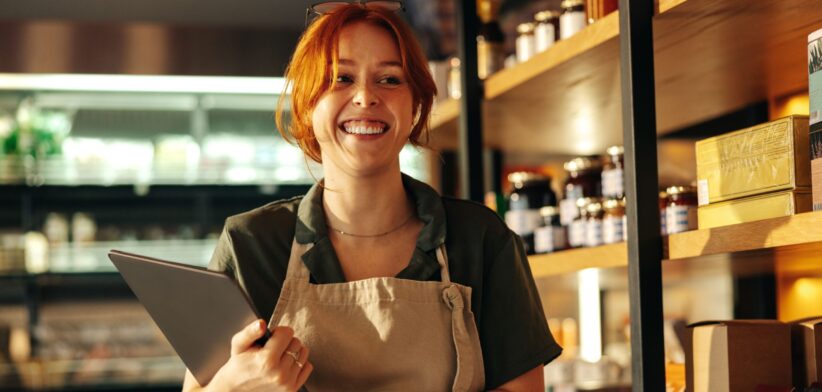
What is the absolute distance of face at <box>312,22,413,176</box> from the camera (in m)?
1.51

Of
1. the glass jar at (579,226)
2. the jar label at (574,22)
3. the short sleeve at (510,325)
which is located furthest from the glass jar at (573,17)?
the short sleeve at (510,325)

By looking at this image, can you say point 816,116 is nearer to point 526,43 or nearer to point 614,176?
point 614,176

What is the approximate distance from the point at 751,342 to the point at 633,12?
1.85 ft

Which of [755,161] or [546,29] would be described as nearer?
[755,161]

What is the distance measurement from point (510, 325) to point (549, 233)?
78 centimetres

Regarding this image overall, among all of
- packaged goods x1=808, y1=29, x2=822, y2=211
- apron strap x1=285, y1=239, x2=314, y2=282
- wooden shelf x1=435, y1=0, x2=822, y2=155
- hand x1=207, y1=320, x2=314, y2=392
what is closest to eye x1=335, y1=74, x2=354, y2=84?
apron strap x1=285, y1=239, x2=314, y2=282

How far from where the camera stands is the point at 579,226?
7.07 feet

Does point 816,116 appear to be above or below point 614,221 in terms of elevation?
above

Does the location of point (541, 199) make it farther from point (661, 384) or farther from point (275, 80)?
point (275, 80)

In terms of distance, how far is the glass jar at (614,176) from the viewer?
204 cm

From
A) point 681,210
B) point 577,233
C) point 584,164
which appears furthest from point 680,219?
point 584,164

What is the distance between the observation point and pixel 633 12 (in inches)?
66.1

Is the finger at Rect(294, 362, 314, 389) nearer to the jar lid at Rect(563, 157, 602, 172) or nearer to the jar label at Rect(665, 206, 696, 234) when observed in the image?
the jar label at Rect(665, 206, 696, 234)

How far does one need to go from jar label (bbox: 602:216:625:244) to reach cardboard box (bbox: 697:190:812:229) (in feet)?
0.84
